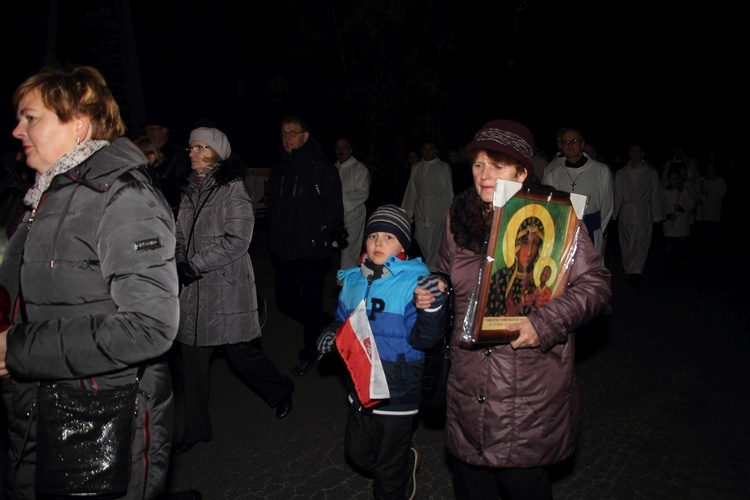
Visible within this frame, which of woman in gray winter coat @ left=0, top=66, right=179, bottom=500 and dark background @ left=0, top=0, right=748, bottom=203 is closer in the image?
woman in gray winter coat @ left=0, top=66, right=179, bottom=500

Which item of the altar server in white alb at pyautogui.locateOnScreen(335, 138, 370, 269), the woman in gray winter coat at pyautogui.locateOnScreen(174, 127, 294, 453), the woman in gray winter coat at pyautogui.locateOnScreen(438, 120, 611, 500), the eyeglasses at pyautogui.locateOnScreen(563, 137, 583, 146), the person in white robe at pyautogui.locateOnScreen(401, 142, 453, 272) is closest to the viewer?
the woman in gray winter coat at pyautogui.locateOnScreen(438, 120, 611, 500)

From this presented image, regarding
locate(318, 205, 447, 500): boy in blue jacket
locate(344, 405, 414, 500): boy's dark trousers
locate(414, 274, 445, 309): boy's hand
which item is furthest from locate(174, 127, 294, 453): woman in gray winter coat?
locate(414, 274, 445, 309): boy's hand

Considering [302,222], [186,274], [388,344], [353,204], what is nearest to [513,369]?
[388,344]

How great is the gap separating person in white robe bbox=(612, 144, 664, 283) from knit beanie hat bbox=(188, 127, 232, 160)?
6.39m

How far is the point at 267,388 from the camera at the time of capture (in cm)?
448

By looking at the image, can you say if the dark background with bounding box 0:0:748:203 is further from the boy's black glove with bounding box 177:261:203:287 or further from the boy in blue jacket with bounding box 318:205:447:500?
the boy in blue jacket with bounding box 318:205:447:500

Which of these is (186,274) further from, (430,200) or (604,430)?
(430,200)

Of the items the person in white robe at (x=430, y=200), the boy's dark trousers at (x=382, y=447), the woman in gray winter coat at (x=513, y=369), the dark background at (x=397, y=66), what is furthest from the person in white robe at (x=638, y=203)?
the dark background at (x=397, y=66)

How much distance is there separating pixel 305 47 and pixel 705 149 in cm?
2157

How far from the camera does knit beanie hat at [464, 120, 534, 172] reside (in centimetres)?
254

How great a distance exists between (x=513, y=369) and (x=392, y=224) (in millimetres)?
1055

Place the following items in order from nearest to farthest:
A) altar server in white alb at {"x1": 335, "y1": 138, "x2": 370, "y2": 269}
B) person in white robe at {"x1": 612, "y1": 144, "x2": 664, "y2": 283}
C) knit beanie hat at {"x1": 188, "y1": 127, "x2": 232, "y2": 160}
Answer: knit beanie hat at {"x1": 188, "y1": 127, "x2": 232, "y2": 160}, altar server in white alb at {"x1": 335, "y1": 138, "x2": 370, "y2": 269}, person in white robe at {"x1": 612, "y1": 144, "x2": 664, "y2": 283}

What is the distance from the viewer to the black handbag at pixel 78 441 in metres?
1.89

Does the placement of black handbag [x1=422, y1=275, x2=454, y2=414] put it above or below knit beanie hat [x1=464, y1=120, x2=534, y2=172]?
below
